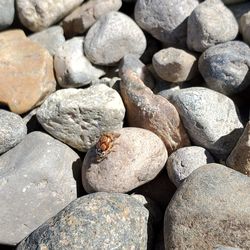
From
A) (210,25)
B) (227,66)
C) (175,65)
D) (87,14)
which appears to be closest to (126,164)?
(175,65)

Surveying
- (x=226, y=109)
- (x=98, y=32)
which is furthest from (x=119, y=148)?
(x=98, y=32)

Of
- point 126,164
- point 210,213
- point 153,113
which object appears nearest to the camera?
point 210,213

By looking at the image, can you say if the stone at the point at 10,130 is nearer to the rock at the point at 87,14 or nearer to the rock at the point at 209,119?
the rock at the point at 87,14

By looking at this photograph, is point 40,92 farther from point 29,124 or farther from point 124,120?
point 124,120

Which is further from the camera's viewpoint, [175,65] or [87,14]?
[87,14]

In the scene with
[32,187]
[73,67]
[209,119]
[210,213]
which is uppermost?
[73,67]

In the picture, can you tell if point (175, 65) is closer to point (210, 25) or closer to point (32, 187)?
point (210, 25)

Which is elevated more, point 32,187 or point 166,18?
point 166,18

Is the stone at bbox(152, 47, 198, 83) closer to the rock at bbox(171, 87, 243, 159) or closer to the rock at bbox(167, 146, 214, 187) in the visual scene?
the rock at bbox(171, 87, 243, 159)
